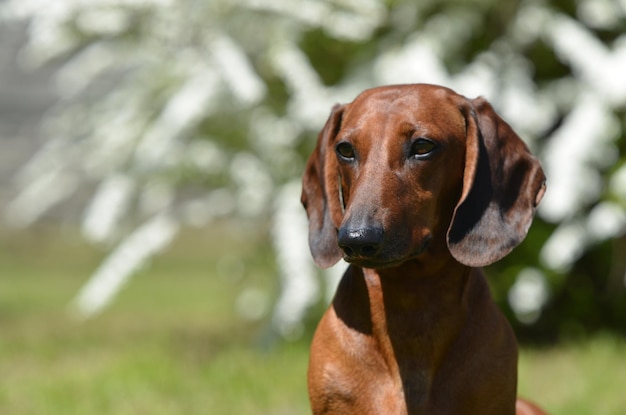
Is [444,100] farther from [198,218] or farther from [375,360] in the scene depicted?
[198,218]

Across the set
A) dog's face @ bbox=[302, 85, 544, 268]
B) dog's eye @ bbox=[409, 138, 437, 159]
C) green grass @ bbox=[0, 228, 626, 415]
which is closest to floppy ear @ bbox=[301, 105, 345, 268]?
dog's face @ bbox=[302, 85, 544, 268]

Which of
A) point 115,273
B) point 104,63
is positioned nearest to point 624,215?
point 115,273

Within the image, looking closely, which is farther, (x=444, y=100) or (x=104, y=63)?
(x=104, y=63)

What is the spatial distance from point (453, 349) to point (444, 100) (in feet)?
1.91

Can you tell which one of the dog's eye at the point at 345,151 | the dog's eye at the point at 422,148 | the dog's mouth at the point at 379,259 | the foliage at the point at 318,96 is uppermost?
the dog's eye at the point at 422,148

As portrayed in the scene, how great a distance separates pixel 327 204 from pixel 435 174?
35 cm

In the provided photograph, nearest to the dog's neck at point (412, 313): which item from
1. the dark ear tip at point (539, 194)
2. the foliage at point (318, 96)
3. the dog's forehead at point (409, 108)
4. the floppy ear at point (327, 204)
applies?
the floppy ear at point (327, 204)

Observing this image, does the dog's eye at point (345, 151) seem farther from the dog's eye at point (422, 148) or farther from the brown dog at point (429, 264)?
the dog's eye at point (422, 148)

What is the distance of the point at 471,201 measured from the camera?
248 cm

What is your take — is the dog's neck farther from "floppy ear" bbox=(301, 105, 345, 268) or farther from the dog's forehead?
the dog's forehead

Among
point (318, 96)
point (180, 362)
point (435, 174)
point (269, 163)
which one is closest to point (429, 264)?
point (435, 174)

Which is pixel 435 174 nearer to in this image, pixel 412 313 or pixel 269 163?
pixel 412 313

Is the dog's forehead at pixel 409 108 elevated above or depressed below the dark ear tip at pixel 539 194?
above

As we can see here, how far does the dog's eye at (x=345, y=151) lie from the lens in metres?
2.50
